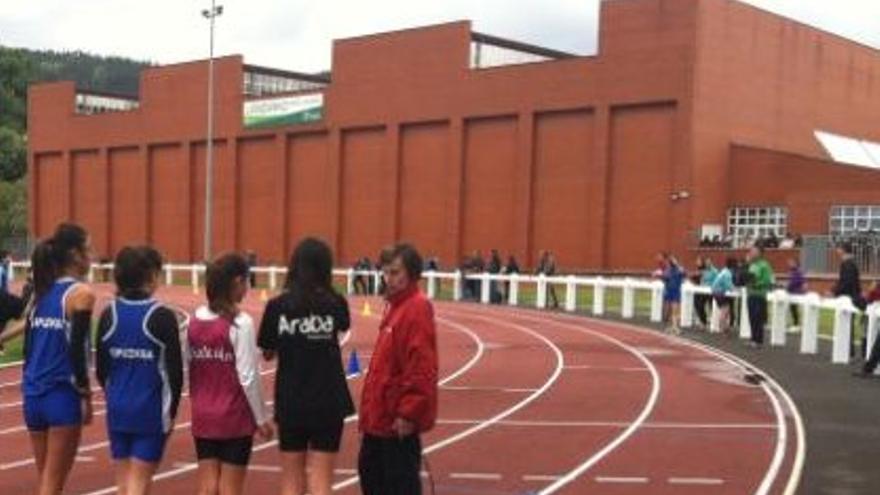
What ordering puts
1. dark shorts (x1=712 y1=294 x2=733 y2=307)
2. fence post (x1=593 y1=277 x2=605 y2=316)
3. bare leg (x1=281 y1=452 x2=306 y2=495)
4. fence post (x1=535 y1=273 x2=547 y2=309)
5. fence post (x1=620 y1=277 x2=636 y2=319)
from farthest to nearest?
fence post (x1=535 y1=273 x2=547 y2=309) < fence post (x1=593 y1=277 x2=605 y2=316) < fence post (x1=620 y1=277 x2=636 y2=319) < dark shorts (x1=712 y1=294 x2=733 y2=307) < bare leg (x1=281 y1=452 x2=306 y2=495)

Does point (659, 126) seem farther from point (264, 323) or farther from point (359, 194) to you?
point (264, 323)

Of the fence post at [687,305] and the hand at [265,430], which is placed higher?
the hand at [265,430]

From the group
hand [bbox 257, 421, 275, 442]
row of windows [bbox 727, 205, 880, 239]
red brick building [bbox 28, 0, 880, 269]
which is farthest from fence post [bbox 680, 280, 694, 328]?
hand [bbox 257, 421, 275, 442]

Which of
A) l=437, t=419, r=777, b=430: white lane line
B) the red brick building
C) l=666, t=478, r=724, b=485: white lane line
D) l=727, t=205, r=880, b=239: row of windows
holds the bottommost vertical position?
l=437, t=419, r=777, b=430: white lane line

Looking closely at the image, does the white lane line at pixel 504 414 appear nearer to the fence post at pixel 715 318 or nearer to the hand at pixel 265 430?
the hand at pixel 265 430

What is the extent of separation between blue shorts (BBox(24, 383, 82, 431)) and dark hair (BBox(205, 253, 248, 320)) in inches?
39.7

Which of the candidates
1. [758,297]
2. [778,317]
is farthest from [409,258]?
[778,317]

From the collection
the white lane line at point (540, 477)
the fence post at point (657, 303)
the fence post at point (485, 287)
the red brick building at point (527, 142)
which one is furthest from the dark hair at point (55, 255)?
the red brick building at point (527, 142)

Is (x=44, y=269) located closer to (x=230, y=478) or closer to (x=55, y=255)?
(x=55, y=255)

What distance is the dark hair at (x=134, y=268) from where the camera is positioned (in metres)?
6.64

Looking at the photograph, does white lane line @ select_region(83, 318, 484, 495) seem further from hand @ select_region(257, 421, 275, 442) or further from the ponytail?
the ponytail

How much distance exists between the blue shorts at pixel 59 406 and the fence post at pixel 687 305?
74.3 ft

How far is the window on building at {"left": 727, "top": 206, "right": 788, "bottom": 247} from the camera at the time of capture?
4644 centimetres

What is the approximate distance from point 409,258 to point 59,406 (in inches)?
82.0
